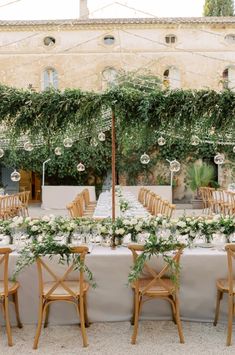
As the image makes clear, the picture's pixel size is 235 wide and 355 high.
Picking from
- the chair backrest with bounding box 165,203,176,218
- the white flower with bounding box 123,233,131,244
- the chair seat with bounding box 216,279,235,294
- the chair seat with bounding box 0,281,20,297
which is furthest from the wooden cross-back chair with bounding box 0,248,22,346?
the chair backrest with bounding box 165,203,176,218

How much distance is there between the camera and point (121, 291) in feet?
14.2

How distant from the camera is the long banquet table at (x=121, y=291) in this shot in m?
4.26

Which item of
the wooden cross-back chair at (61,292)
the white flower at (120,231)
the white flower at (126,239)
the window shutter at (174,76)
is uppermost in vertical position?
the window shutter at (174,76)

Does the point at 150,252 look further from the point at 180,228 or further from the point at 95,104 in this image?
the point at 95,104

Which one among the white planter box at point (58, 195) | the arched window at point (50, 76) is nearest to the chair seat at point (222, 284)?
the white planter box at point (58, 195)

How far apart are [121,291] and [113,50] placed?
1714 centimetres

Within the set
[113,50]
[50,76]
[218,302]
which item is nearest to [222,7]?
[113,50]

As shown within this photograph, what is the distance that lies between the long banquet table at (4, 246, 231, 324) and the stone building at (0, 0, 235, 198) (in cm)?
1641

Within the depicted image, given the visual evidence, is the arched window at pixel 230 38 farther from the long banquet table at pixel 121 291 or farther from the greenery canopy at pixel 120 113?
the long banquet table at pixel 121 291

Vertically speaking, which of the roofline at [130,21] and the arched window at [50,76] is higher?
the roofline at [130,21]

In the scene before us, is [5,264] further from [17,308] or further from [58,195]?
[58,195]

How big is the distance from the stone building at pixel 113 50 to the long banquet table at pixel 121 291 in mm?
16414

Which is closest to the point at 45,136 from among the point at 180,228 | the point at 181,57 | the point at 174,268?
the point at 180,228

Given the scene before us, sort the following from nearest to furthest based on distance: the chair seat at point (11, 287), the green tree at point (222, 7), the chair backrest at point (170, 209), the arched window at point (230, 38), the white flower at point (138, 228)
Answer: the chair seat at point (11, 287)
the white flower at point (138, 228)
the chair backrest at point (170, 209)
the arched window at point (230, 38)
the green tree at point (222, 7)
